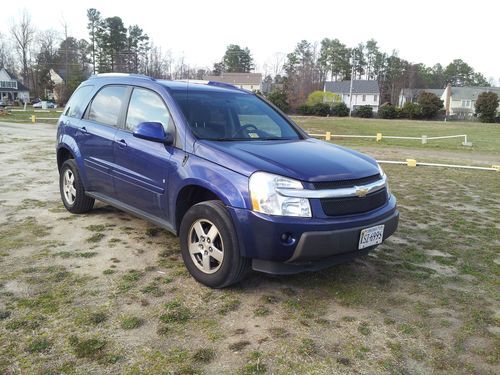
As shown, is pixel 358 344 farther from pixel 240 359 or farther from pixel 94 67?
pixel 94 67

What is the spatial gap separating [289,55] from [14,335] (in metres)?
99.8

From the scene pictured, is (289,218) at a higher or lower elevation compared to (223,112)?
lower

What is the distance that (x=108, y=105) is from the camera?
5023mm

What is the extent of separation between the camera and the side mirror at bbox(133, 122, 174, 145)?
12.9 ft

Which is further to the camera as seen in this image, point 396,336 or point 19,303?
point 19,303

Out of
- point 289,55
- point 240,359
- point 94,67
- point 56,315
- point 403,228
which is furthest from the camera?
point 289,55

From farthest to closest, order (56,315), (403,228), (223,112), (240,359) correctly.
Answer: (403,228)
(223,112)
(56,315)
(240,359)

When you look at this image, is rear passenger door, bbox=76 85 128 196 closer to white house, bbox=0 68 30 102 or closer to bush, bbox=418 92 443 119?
bush, bbox=418 92 443 119

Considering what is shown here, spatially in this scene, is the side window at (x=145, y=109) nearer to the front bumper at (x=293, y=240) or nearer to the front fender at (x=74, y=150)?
the front fender at (x=74, y=150)

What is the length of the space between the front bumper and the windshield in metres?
1.11

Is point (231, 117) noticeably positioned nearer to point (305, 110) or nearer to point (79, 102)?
point (79, 102)

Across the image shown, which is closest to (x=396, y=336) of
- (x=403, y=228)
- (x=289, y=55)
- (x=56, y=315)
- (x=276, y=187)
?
(x=276, y=187)

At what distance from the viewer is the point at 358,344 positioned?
293 cm

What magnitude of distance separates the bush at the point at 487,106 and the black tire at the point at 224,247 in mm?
58507
